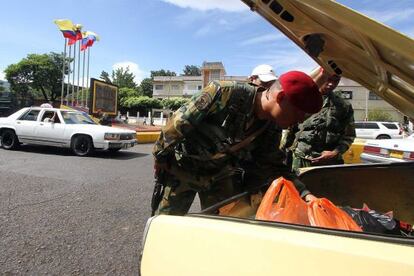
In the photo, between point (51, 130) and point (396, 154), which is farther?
point (51, 130)

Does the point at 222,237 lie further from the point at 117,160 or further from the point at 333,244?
the point at 117,160

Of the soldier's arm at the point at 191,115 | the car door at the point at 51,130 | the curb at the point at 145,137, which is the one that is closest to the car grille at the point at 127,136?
the car door at the point at 51,130

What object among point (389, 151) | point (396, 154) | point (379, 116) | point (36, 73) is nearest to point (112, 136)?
point (389, 151)

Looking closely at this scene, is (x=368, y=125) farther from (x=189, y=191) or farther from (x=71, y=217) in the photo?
(x=189, y=191)

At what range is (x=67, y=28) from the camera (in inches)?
1107

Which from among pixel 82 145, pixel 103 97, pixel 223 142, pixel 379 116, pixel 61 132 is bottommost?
pixel 82 145

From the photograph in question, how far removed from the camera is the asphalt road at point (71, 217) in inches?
128

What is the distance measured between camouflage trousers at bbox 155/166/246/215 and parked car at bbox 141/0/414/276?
0.43 meters

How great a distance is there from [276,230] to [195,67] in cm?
11136

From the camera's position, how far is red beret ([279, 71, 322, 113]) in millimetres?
1763

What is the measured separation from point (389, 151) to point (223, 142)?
5.42 meters

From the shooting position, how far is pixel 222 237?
4.19ft

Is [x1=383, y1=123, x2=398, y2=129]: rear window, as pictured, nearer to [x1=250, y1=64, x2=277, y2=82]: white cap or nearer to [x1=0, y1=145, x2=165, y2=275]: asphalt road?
[x1=0, y1=145, x2=165, y2=275]: asphalt road

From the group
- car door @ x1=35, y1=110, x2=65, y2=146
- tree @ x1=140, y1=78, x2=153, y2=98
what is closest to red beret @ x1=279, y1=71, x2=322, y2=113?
car door @ x1=35, y1=110, x2=65, y2=146
